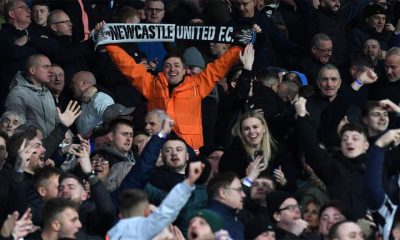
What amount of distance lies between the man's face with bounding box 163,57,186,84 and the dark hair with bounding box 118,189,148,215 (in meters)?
4.35

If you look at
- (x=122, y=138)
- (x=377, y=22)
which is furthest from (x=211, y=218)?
(x=377, y=22)

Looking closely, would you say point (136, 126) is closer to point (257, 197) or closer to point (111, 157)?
point (111, 157)

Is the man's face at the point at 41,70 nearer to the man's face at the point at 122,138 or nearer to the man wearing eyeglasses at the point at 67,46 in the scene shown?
the man wearing eyeglasses at the point at 67,46

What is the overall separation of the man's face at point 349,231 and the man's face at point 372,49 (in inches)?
270

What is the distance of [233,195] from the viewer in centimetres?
1509

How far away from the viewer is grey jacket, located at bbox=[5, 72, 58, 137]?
18578 mm

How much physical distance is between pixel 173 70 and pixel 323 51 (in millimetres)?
2922

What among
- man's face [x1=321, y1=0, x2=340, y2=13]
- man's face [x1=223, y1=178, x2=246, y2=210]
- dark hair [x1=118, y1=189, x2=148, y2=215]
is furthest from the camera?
man's face [x1=321, y1=0, x2=340, y2=13]

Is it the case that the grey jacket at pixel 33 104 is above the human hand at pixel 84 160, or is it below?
above

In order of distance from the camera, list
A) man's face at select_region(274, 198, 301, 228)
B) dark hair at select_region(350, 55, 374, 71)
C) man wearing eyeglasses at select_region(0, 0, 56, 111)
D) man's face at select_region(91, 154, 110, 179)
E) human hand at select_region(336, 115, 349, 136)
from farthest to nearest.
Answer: man wearing eyeglasses at select_region(0, 0, 56, 111) → dark hair at select_region(350, 55, 374, 71) → human hand at select_region(336, 115, 349, 136) → man's face at select_region(91, 154, 110, 179) → man's face at select_region(274, 198, 301, 228)

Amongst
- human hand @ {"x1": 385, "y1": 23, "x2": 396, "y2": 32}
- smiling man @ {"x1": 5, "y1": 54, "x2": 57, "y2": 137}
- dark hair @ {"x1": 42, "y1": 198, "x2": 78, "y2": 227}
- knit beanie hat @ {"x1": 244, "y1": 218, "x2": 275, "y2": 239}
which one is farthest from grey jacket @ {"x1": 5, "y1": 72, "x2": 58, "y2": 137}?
Answer: human hand @ {"x1": 385, "y1": 23, "x2": 396, "y2": 32}

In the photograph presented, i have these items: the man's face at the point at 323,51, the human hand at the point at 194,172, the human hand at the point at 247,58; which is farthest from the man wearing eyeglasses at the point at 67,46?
the human hand at the point at 194,172

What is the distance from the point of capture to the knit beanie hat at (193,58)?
20141 millimetres

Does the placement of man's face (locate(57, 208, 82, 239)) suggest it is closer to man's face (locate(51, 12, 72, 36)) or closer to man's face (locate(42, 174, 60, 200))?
man's face (locate(42, 174, 60, 200))
